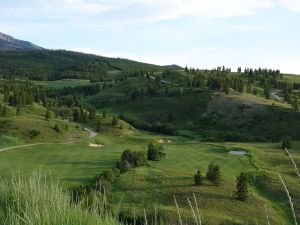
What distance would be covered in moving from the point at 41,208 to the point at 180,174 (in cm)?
4960

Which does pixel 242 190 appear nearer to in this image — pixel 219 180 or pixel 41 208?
pixel 219 180

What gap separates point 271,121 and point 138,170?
67690 millimetres

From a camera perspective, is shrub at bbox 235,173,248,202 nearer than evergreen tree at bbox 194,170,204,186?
Yes

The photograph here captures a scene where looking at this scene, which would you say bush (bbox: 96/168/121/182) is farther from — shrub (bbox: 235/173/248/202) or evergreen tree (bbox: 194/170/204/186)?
shrub (bbox: 235/173/248/202)

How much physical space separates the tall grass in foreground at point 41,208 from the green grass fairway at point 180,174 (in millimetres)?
24236

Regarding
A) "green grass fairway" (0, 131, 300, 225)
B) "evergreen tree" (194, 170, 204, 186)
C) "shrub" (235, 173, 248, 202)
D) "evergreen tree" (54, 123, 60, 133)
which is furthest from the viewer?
"evergreen tree" (54, 123, 60, 133)

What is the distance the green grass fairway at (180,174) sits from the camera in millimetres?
46406

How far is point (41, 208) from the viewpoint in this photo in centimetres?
815

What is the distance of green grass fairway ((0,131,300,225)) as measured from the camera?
46.4 m

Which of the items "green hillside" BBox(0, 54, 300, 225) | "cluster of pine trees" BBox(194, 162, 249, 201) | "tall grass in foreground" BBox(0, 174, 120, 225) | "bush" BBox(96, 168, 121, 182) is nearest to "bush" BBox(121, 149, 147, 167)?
"green hillside" BBox(0, 54, 300, 225)

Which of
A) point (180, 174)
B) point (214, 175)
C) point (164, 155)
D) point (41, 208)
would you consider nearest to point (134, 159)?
point (180, 174)

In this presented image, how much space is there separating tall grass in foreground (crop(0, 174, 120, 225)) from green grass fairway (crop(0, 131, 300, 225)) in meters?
24.2

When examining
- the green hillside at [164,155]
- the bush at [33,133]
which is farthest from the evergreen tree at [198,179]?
the bush at [33,133]

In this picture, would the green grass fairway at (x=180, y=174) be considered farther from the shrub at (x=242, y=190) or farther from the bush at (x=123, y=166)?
the bush at (x=123, y=166)
